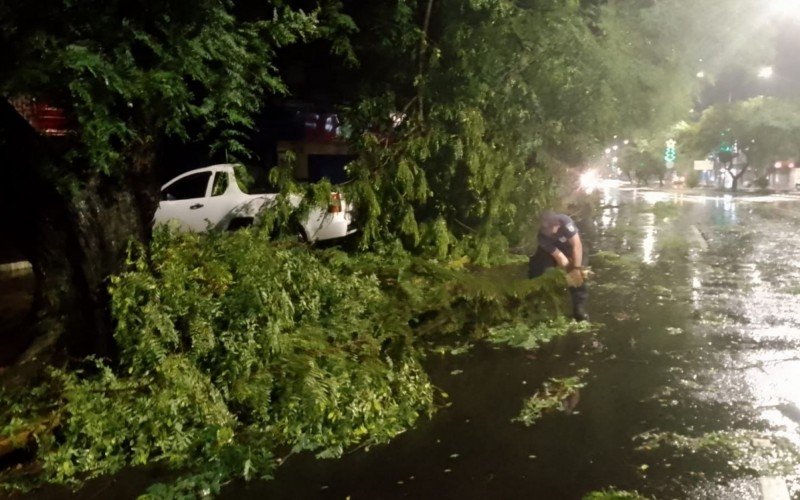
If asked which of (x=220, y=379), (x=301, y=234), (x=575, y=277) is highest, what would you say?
(x=301, y=234)

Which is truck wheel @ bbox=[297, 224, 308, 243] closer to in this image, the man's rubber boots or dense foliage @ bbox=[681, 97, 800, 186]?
the man's rubber boots

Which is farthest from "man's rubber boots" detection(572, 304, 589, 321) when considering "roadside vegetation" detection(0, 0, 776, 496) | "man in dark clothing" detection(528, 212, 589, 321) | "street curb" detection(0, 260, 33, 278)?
"street curb" detection(0, 260, 33, 278)

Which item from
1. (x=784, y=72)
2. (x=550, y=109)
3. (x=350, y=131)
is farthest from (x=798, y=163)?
(x=350, y=131)

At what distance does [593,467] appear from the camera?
428cm

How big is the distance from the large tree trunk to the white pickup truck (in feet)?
18.0

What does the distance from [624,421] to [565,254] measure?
3247 mm

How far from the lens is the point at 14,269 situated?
40.7 feet

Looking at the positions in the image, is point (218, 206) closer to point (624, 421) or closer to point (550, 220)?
point (550, 220)

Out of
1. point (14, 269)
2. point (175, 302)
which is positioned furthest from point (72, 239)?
point (14, 269)

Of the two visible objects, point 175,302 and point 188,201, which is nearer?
point 175,302

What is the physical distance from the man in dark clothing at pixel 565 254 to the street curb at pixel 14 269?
30.6 feet

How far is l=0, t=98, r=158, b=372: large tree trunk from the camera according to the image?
210 inches

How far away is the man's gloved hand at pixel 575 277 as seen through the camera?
7738 millimetres

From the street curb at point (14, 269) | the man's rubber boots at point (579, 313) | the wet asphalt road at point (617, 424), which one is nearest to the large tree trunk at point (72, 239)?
the wet asphalt road at point (617, 424)
